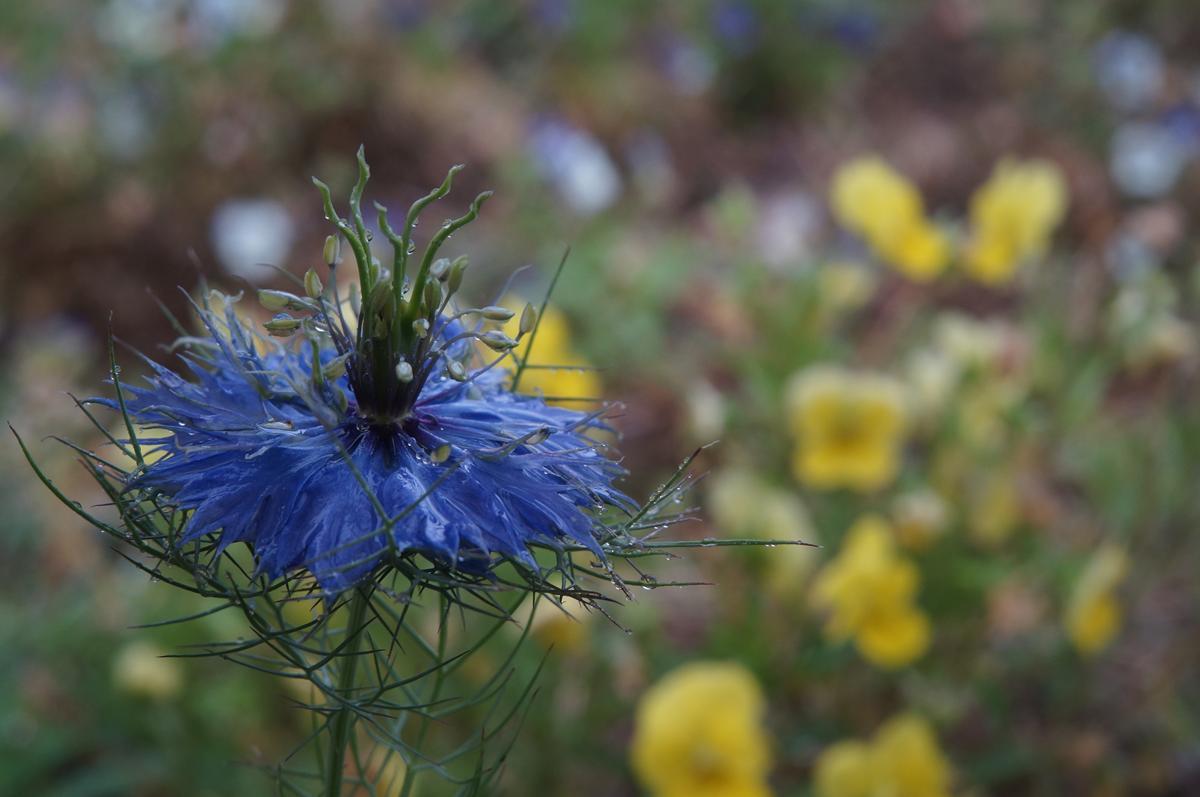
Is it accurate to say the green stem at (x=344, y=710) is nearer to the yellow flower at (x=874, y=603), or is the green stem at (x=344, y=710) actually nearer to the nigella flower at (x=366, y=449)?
the nigella flower at (x=366, y=449)

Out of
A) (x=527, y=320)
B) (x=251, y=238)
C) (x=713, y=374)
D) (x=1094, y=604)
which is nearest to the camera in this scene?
(x=527, y=320)

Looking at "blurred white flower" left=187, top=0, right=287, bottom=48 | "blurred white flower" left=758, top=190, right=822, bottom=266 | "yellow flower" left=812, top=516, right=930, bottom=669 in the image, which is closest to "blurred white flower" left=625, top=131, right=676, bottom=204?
"blurred white flower" left=758, top=190, right=822, bottom=266

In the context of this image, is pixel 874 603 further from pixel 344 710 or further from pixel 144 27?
pixel 144 27

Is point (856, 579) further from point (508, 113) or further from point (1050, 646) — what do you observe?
point (508, 113)

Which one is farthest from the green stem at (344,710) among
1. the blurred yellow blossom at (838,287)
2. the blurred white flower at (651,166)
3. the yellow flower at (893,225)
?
the blurred white flower at (651,166)

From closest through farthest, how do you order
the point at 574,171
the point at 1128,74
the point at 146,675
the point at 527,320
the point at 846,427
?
1. the point at 527,320
2. the point at 146,675
3. the point at 846,427
4. the point at 574,171
5. the point at 1128,74

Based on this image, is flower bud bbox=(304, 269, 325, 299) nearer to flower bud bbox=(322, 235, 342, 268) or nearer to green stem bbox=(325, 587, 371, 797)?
flower bud bbox=(322, 235, 342, 268)

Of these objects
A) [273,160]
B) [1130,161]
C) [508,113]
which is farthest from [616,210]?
[1130,161]

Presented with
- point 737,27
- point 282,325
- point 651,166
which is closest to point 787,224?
point 651,166
